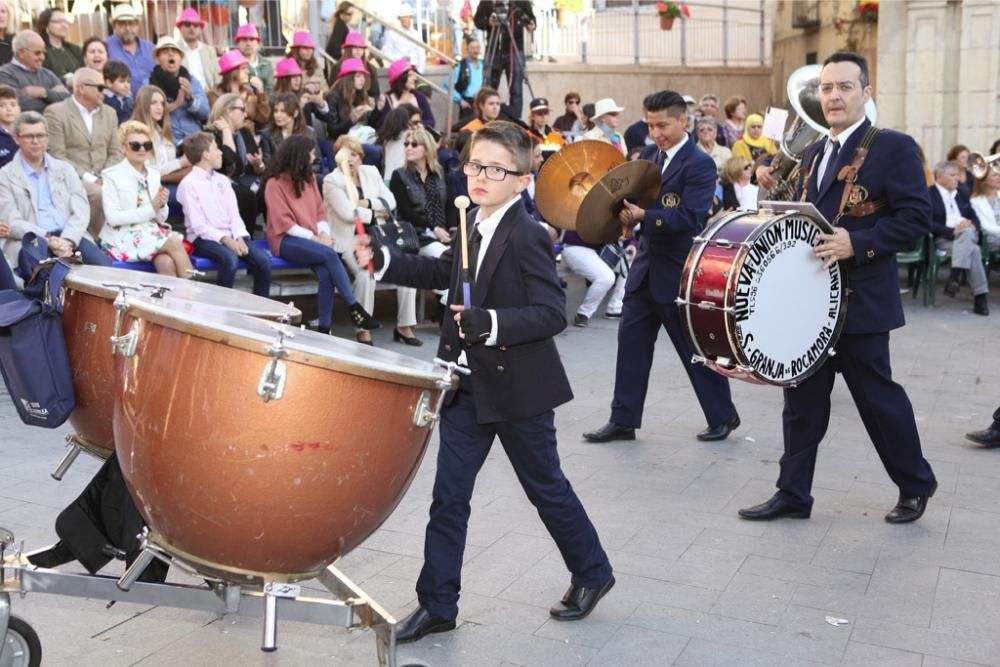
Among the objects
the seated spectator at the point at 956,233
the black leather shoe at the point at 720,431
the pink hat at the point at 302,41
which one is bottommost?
the black leather shoe at the point at 720,431

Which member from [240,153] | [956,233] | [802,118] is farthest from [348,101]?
[956,233]

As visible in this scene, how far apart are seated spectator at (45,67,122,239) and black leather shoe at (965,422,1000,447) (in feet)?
20.8

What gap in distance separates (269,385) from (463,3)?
16079 mm

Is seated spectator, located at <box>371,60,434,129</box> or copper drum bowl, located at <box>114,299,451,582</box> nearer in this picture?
copper drum bowl, located at <box>114,299,451,582</box>

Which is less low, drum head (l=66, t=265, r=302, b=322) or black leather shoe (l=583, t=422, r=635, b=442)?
drum head (l=66, t=265, r=302, b=322)

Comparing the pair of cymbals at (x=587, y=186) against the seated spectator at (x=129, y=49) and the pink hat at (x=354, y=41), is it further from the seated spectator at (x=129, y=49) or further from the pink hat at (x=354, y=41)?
the pink hat at (x=354, y=41)

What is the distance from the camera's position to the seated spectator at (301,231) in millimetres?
9461

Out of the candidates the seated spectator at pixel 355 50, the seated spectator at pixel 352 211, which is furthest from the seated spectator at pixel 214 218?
the seated spectator at pixel 355 50

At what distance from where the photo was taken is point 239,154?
10.3m

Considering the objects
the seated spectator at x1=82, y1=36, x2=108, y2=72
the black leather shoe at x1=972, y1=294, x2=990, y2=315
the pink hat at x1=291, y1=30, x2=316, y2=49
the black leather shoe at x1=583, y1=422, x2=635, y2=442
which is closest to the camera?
the black leather shoe at x1=583, y1=422, x2=635, y2=442

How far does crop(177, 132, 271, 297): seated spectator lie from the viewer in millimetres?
9133

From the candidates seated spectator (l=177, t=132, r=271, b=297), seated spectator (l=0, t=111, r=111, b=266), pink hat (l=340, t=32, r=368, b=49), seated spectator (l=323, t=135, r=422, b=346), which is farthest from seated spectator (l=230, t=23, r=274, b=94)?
seated spectator (l=0, t=111, r=111, b=266)

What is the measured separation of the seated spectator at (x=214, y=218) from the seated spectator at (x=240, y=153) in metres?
0.68

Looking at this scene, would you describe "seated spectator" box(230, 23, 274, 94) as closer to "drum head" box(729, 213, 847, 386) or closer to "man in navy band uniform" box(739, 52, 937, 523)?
"man in navy band uniform" box(739, 52, 937, 523)
